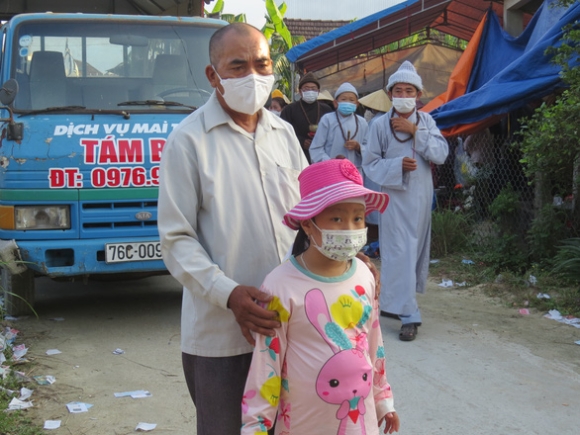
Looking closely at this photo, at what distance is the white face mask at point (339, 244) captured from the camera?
2.25 meters

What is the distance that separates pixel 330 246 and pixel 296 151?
493 millimetres

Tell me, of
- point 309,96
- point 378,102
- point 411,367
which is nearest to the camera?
point 411,367

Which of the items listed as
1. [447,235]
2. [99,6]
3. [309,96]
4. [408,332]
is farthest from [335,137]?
[408,332]

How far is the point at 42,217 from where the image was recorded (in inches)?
219

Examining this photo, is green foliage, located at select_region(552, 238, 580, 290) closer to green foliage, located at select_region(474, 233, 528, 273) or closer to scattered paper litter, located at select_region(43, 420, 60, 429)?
green foliage, located at select_region(474, 233, 528, 273)

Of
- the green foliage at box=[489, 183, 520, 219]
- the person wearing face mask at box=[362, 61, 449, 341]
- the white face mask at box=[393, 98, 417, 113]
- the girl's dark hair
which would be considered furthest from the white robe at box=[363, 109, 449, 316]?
the girl's dark hair

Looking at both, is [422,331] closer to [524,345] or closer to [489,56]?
[524,345]

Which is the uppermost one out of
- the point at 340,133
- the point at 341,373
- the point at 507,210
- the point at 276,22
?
the point at 276,22

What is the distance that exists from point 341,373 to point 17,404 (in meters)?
2.66

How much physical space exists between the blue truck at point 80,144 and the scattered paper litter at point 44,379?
36.4 inches

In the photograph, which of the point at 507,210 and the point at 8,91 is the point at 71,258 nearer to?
the point at 8,91

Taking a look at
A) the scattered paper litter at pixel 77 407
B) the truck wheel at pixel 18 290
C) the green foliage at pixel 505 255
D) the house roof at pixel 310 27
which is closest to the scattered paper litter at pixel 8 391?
the scattered paper litter at pixel 77 407

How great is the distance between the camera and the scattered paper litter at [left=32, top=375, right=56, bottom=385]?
15.1ft

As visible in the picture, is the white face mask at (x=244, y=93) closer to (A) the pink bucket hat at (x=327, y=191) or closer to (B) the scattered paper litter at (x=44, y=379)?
(A) the pink bucket hat at (x=327, y=191)
